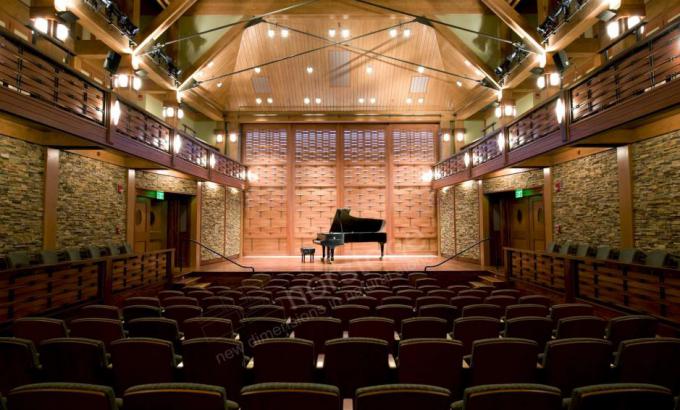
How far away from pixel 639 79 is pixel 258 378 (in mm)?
6941

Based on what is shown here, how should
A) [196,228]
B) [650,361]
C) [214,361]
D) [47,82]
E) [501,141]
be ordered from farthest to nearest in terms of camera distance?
[196,228] → [501,141] → [47,82] → [214,361] → [650,361]

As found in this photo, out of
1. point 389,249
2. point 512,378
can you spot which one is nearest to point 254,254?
point 389,249

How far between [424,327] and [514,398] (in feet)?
5.50

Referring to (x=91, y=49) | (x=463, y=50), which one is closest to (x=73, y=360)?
(x=91, y=49)

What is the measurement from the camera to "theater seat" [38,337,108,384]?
2.44m

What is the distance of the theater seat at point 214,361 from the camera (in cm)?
245

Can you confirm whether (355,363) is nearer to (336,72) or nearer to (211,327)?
(211,327)

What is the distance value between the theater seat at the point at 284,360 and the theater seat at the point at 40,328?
1.89m

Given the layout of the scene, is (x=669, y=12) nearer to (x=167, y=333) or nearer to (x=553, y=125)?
(x=553, y=125)

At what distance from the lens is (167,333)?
3199mm

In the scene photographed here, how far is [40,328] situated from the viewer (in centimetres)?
317

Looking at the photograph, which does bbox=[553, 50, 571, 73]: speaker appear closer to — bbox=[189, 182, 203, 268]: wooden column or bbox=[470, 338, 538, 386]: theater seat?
bbox=[470, 338, 538, 386]: theater seat

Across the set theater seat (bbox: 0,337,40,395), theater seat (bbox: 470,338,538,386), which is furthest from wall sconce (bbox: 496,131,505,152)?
theater seat (bbox: 0,337,40,395)

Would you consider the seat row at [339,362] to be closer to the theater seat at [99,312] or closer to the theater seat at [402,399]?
the theater seat at [402,399]
